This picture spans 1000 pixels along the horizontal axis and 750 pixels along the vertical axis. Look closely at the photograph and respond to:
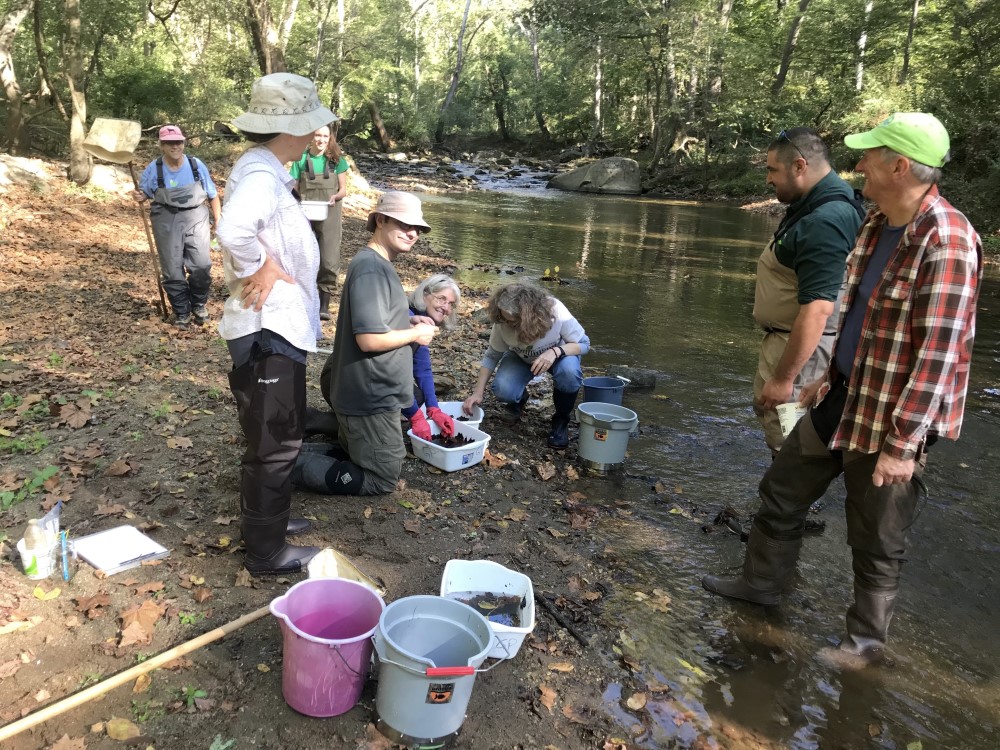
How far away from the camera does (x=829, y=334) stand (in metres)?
4.09

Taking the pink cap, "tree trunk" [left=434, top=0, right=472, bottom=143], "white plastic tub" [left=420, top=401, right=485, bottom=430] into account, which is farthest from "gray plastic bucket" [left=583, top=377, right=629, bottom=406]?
"tree trunk" [left=434, top=0, right=472, bottom=143]

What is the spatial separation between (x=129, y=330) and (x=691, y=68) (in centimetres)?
3310

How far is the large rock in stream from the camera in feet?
105

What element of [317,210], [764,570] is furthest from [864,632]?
[317,210]

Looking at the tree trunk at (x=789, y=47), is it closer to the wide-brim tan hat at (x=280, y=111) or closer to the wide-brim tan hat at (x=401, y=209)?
the wide-brim tan hat at (x=401, y=209)

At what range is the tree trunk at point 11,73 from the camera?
13.0 metres

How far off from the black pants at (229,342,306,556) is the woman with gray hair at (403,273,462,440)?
1571 millimetres

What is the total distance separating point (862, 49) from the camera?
3189cm

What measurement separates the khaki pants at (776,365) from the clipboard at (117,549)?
3461mm

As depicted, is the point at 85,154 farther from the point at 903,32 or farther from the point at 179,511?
the point at 903,32

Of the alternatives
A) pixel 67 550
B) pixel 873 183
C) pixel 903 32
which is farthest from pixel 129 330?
pixel 903 32

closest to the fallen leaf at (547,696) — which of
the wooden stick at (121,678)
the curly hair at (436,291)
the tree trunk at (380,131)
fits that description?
the wooden stick at (121,678)

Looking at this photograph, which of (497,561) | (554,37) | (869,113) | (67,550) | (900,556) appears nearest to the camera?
(900,556)

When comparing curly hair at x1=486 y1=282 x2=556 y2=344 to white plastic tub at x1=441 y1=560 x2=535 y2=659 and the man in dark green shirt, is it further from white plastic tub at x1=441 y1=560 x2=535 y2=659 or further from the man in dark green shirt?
white plastic tub at x1=441 y1=560 x2=535 y2=659
